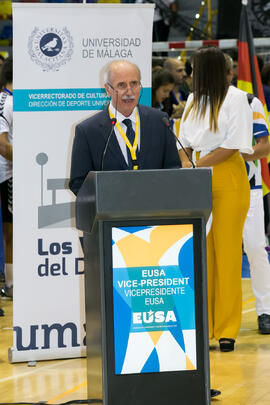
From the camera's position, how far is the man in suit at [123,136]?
3.79 metres

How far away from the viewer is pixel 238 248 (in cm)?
518

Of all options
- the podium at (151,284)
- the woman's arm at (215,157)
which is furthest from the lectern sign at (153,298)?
the woman's arm at (215,157)

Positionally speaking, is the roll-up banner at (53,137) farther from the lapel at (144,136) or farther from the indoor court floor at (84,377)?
the lapel at (144,136)

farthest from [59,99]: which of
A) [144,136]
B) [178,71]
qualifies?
[178,71]

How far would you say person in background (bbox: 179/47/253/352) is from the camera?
509cm

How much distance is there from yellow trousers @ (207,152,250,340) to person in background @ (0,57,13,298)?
82.1 inches

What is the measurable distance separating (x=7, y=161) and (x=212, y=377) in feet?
10.2

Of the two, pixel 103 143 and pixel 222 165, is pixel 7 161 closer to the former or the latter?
pixel 222 165

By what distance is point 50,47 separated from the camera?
16.0 feet

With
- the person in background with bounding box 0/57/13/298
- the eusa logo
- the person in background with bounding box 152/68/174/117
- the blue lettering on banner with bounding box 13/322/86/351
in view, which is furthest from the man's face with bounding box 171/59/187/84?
the blue lettering on banner with bounding box 13/322/86/351

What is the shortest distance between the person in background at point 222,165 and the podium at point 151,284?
1.88 meters

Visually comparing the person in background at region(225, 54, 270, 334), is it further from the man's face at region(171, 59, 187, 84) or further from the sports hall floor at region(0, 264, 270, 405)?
the man's face at region(171, 59, 187, 84)

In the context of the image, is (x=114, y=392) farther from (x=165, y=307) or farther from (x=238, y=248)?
(x=238, y=248)

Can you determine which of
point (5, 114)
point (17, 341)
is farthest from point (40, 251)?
point (5, 114)
